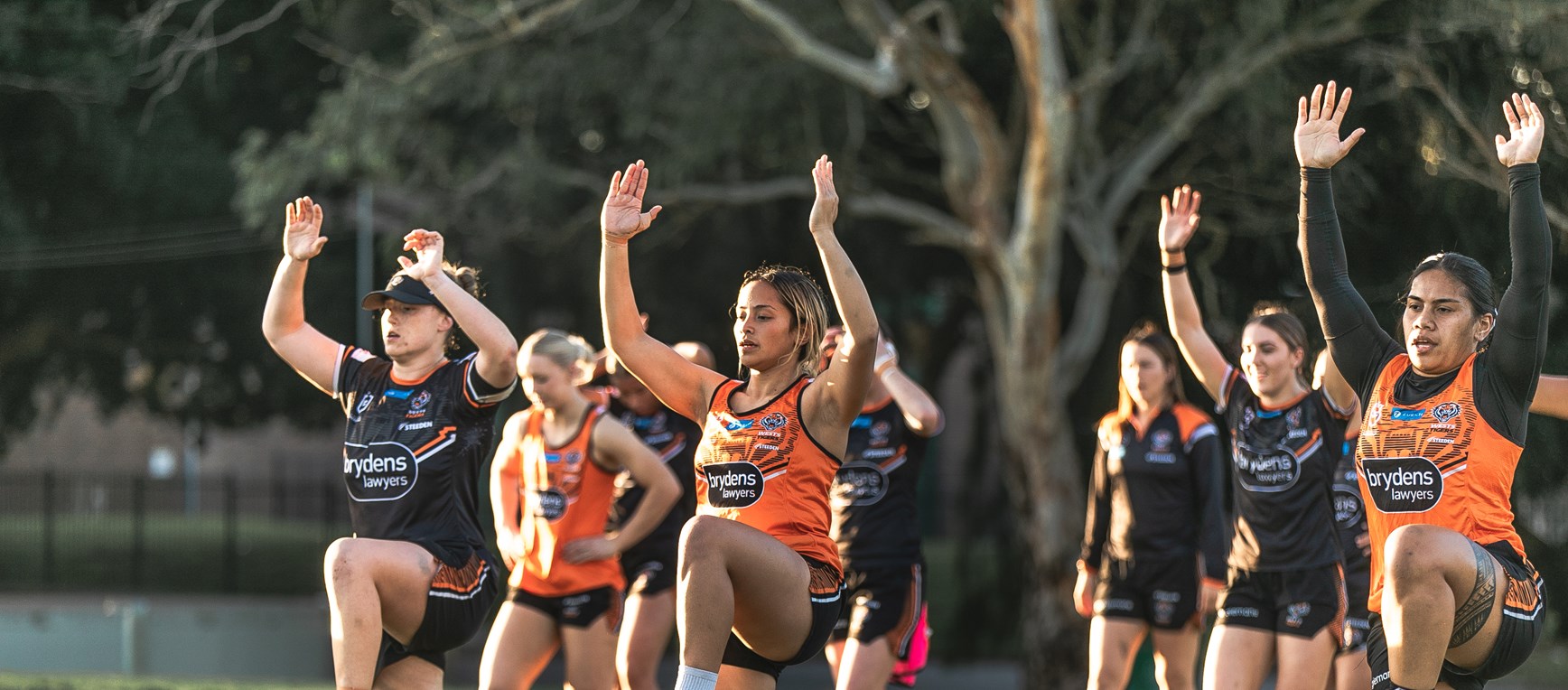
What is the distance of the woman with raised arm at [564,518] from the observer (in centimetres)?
767

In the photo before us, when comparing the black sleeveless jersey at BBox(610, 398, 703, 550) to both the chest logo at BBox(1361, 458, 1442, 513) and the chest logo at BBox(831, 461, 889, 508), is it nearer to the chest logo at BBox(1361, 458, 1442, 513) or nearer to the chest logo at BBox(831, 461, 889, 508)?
the chest logo at BBox(831, 461, 889, 508)

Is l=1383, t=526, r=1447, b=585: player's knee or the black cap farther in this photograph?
the black cap

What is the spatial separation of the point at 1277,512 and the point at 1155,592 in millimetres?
1004

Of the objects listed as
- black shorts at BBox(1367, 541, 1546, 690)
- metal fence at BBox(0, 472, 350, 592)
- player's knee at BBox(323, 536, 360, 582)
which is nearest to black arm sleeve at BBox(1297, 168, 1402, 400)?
black shorts at BBox(1367, 541, 1546, 690)

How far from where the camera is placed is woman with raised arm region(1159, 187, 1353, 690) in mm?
7023

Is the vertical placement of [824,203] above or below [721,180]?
below

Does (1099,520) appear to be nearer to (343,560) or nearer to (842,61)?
(343,560)

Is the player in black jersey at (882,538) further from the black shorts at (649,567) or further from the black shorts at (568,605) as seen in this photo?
the black shorts at (568,605)

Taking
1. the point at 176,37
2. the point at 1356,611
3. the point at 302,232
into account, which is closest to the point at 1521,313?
the point at 1356,611

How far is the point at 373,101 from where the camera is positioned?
14.3 meters

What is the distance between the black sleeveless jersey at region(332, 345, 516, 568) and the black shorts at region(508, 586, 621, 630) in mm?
1605

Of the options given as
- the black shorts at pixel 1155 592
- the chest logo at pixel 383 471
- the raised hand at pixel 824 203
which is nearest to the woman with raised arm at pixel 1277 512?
the black shorts at pixel 1155 592

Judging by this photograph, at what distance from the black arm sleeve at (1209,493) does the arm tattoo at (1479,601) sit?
10.4ft

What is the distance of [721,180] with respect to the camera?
1656cm
